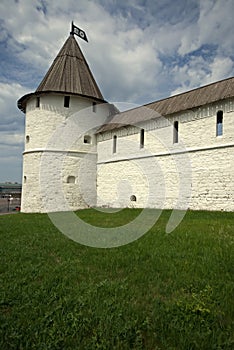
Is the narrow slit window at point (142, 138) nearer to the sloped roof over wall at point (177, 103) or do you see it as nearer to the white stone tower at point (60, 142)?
the sloped roof over wall at point (177, 103)

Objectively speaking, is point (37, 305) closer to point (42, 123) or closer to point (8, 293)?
point (8, 293)

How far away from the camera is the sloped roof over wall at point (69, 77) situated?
18406 mm

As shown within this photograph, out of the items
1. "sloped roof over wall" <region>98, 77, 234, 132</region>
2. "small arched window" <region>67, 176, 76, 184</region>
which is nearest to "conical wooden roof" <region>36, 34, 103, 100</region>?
"sloped roof over wall" <region>98, 77, 234, 132</region>

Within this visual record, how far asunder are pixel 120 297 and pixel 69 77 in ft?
57.7

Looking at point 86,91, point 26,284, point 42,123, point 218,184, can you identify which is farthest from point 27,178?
point 26,284

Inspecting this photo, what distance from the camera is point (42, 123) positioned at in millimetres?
18359

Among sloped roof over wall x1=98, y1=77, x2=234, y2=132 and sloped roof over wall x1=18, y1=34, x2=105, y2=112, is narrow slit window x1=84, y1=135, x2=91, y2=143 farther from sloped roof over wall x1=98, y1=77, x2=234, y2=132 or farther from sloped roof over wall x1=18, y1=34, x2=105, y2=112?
sloped roof over wall x1=18, y1=34, x2=105, y2=112

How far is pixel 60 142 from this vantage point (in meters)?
18.3

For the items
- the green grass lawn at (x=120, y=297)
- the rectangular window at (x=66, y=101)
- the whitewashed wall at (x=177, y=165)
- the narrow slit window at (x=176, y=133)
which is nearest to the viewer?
the green grass lawn at (x=120, y=297)

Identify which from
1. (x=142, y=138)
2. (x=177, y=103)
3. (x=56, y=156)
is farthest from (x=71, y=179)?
(x=177, y=103)

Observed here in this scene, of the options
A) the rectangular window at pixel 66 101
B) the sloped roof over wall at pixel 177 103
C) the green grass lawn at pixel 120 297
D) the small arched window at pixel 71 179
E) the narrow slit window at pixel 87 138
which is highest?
the rectangular window at pixel 66 101

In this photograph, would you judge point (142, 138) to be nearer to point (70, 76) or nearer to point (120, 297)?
point (70, 76)

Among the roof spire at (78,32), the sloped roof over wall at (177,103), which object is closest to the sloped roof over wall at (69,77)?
the roof spire at (78,32)

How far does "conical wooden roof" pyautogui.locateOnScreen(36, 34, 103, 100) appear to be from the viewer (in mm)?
18469
